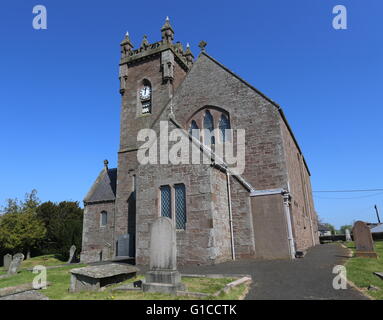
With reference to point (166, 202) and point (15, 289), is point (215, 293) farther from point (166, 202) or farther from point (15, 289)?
point (166, 202)

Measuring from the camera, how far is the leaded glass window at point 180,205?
14.1m

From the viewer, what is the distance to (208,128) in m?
19.9

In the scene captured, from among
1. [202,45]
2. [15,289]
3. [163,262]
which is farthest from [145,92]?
[163,262]

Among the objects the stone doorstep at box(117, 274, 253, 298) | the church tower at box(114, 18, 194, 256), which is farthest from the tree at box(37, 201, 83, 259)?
the stone doorstep at box(117, 274, 253, 298)

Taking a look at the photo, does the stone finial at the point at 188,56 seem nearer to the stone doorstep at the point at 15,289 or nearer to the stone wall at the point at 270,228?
the stone wall at the point at 270,228

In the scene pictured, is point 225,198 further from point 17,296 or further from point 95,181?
point 95,181

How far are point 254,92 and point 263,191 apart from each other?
6841 millimetres

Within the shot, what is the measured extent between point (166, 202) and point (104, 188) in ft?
42.9

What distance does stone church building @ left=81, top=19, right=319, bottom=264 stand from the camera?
14.1 m

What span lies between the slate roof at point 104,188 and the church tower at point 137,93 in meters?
2.73

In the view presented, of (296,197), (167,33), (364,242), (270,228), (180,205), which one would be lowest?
(364,242)

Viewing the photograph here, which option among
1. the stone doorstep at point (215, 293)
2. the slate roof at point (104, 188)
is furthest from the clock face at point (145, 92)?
the stone doorstep at point (215, 293)

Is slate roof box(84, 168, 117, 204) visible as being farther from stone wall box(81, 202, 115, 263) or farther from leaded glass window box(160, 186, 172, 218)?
leaded glass window box(160, 186, 172, 218)
